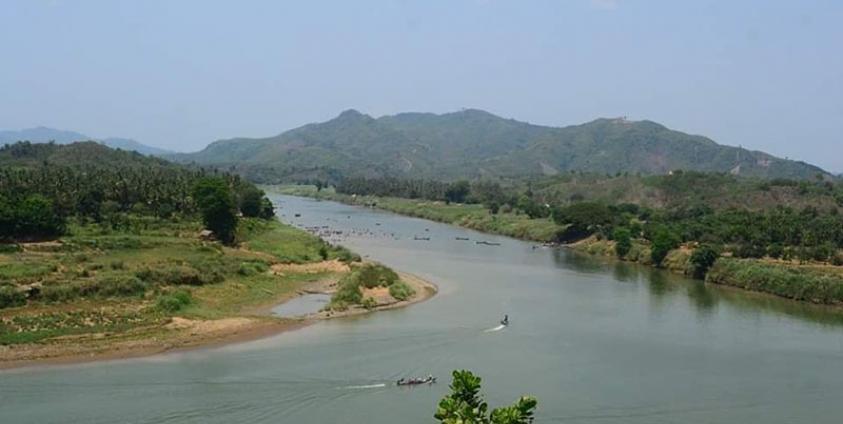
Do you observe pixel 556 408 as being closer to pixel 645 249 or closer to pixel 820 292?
pixel 820 292

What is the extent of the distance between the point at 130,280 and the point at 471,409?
36752 mm

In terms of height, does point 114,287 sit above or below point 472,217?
below

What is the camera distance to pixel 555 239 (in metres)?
103

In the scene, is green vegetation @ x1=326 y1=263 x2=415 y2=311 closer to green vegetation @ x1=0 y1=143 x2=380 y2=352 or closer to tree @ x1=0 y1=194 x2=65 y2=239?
green vegetation @ x1=0 y1=143 x2=380 y2=352

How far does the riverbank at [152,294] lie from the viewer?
129 feet

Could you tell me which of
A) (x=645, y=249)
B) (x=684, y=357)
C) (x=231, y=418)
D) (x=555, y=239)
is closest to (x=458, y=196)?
(x=555, y=239)

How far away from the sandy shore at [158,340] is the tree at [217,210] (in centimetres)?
2119

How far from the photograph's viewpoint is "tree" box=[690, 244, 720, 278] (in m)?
70.8

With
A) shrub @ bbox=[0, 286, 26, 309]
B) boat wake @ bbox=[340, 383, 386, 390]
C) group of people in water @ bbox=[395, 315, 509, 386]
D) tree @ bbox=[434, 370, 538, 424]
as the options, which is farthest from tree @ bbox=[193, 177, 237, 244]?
tree @ bbox=[434, 370, 538, 424]

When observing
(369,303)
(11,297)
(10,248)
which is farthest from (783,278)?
(10,248)

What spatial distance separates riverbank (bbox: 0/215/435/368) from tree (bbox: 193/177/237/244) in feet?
5.79

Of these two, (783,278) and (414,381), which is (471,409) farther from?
(783,278)

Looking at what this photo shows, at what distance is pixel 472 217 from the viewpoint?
13025cm

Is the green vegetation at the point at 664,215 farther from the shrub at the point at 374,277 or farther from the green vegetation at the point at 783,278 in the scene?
the shrub at the point at 374,277
